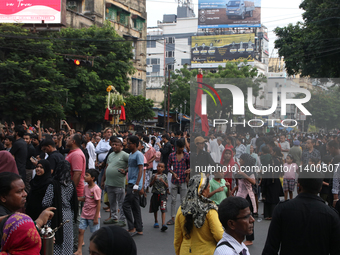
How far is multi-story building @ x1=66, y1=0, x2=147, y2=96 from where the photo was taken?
33906 mm

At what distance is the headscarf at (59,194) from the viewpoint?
461 centimetres

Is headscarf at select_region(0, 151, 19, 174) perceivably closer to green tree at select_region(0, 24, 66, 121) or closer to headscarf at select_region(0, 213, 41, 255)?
headscarf at select_region(0, 213, 41, 255)

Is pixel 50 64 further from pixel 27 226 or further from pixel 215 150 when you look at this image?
pixel 27 226

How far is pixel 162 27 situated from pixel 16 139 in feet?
200

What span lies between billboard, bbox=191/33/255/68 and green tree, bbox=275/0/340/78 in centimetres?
3500

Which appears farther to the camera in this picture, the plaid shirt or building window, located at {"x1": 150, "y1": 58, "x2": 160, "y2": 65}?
building window, located at {"x1": 150, "y1": 58, "x2": 160, "y2": 65}

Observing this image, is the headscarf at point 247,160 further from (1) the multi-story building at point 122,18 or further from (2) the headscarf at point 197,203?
(1) the multi-story building at point 122,18

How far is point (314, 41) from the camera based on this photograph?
18.5 meters

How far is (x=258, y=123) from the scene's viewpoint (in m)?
6.98

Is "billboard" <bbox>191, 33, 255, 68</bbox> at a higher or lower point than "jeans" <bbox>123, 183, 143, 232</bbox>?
higher

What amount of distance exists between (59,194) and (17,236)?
2.06 metres

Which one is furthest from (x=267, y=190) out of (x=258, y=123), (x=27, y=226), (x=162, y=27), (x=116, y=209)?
(x=162, y=27)

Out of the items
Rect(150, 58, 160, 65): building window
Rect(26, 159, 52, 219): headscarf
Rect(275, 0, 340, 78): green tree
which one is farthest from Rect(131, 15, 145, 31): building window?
Rect(26, 159, 52, 219): headscarf

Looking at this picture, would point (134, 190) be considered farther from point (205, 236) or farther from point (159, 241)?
point (205, 236)
